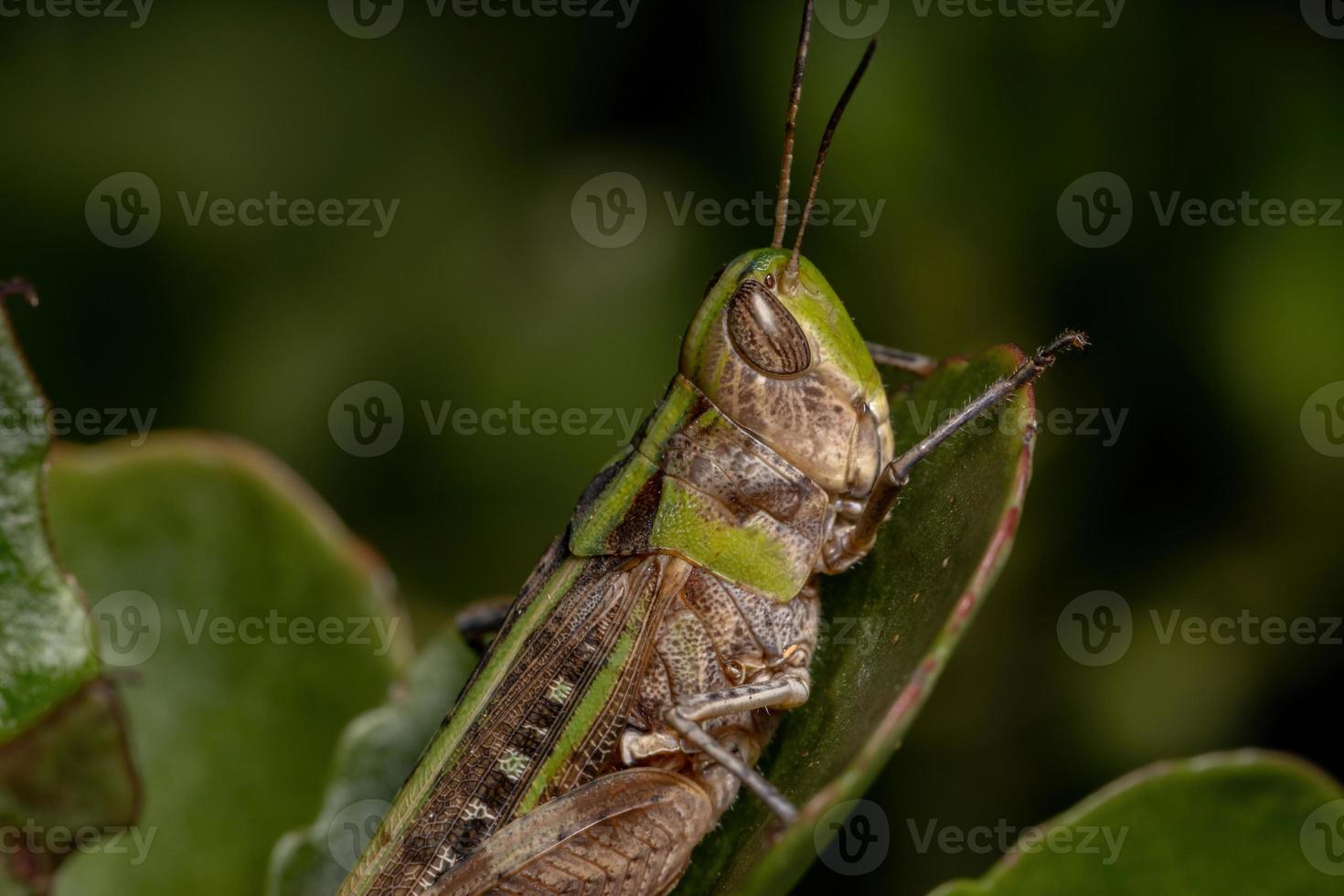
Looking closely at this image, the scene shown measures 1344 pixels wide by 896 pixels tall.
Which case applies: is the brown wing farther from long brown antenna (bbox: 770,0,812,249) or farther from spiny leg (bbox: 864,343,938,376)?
long brown antenna (bbox: 770,0,812,249)

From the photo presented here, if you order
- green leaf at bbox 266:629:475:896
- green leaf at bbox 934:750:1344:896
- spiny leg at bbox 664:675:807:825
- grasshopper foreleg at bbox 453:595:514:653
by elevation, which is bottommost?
green leaf at bbox 266:629:475:896

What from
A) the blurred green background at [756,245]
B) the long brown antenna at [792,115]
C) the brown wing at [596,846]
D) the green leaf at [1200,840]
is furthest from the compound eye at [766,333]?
the green leaf at [1200,840]

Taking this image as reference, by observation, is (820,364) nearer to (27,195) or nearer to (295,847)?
(295,847)

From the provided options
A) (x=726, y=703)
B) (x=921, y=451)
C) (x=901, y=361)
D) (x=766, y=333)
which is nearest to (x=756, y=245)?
(x=901, y=361)

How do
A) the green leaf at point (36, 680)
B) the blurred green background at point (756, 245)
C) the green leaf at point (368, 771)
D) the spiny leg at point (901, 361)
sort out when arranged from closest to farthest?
the green leaf at point (36, 680) → the green leaf at point (368, 771) → the spiny leg at point (901, 361) → the blurred green background at point (756, 245)

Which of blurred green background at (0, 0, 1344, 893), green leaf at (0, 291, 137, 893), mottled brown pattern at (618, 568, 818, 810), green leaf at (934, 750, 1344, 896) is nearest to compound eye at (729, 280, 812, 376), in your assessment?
mottled brown pattern at (618, 568, 818, 810)

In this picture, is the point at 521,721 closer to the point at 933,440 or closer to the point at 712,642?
the point at 712,642

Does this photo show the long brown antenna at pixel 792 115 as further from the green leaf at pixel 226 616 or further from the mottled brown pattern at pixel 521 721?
the green leaf at pixel 226 616
